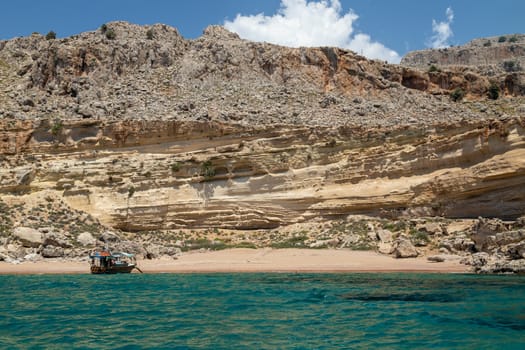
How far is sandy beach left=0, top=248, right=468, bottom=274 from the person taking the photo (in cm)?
2703

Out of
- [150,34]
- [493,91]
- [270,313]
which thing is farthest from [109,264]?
[493,91]

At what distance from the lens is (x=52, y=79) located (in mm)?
54938

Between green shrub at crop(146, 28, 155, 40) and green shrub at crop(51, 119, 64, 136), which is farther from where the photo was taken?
green shrub at crop(146, 28, 155, 40)

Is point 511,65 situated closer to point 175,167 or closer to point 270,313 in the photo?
point 175,167

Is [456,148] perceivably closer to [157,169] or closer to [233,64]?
[157,169]

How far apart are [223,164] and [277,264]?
13.3 m

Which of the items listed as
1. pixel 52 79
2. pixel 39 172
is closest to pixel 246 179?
pixel 39 172

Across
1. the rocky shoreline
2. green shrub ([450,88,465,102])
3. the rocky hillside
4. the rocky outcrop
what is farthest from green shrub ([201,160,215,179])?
the rocky outcrop

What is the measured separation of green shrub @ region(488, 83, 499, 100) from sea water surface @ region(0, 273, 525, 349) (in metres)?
45.5

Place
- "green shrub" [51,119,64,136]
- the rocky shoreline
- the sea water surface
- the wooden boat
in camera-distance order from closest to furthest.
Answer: the sea water surface → the rocky shoreline → the wooden boat → "green shrub" [51,119,64,136]

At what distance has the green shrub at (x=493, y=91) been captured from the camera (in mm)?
62250

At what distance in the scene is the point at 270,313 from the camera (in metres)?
15.5

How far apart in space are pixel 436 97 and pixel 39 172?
153ft

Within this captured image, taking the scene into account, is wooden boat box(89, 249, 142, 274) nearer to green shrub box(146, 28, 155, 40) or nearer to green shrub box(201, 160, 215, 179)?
green shrub box(201, 160, 215, 179)
